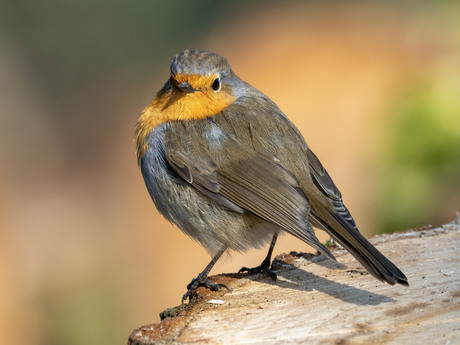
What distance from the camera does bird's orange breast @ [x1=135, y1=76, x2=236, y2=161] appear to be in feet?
14.3

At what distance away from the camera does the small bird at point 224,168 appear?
4.02 m

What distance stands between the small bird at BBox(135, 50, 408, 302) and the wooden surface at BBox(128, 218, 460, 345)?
23 centimetres

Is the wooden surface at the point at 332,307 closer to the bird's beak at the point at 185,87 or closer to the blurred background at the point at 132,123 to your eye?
the bird's beak at the point at 185,87

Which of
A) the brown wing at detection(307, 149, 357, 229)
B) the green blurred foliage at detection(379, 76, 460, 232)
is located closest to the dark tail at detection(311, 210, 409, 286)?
the brown wing at detection(307, 149, 357, 229)

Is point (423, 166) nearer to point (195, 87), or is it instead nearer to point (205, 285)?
point (195, 87)

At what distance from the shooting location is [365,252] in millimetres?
3553

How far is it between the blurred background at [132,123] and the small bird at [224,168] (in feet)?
8.73

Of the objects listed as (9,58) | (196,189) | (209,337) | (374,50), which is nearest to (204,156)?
(196,189)

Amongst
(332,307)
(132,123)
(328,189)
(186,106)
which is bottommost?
(332,307)

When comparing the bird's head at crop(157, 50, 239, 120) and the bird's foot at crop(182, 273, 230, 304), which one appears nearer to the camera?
the bird's foot at crop(182, 273, 230, 304)

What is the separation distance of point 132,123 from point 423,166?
489 centimetres

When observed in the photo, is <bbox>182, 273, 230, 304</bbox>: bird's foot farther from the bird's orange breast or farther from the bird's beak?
the bird's beak

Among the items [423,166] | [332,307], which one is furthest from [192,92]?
[423,166]

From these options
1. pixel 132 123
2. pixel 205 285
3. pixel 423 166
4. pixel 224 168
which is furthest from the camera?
pixel 132 123
